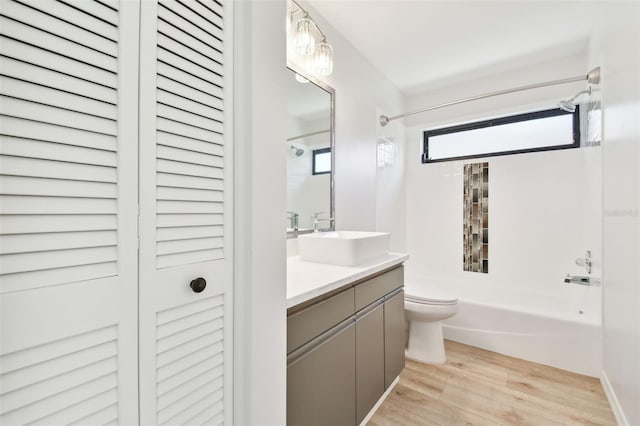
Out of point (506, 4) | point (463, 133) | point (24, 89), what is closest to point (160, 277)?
point (24, 89)

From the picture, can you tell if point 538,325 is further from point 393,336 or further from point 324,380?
point 324,380

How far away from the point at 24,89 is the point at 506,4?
97.6 inches

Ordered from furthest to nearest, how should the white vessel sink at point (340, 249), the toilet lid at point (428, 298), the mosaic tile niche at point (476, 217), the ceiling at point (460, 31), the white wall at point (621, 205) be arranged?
the mosaic tile niche at point (476, 217), the toilet lid at point (428, 298), the ceiling at point (460, 31), the white vessel sink at point (340, 249), the white wall at point (621, 205)

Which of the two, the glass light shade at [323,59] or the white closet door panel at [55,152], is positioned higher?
the glass light shade at [323,59]

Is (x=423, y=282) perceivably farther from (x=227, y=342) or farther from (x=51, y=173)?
(x=51, y=173)

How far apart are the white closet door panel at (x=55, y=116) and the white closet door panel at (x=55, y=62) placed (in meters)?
0.07

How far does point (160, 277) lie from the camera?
64 cm

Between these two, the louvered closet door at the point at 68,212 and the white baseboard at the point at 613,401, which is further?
the white baseboard at the point at 613,401

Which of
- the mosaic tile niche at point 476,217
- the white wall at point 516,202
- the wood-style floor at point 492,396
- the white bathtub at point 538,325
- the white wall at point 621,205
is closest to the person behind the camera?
the white wall at point 621,205

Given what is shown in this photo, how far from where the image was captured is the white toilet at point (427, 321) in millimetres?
2178

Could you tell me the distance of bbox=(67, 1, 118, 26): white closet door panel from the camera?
53 centimetres

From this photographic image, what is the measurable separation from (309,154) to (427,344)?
5.57 ft

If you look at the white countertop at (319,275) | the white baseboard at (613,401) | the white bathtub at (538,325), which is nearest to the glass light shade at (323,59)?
the white countertop at (319,275)

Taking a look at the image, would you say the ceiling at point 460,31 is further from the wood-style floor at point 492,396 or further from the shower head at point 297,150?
the wood-style floor at point 492,396
